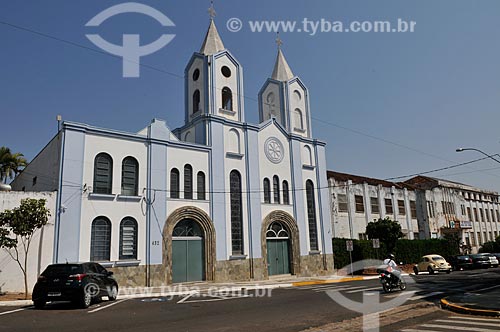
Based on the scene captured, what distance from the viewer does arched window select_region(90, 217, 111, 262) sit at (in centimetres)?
1961

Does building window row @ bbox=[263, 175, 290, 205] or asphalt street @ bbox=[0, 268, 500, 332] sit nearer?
asphalt street @ bbox=[0, 268, 500, 332]

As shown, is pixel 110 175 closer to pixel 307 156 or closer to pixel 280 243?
pixel 280 243

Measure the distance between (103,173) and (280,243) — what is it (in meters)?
13.0

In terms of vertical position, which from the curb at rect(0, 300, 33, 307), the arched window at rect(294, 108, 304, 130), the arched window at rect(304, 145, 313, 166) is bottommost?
the curb at rect(0, 300, 33, 307)

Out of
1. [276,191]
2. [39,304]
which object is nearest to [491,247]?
[276,191]

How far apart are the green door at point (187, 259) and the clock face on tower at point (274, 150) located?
27.1 feet

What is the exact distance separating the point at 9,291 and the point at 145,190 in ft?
25.5

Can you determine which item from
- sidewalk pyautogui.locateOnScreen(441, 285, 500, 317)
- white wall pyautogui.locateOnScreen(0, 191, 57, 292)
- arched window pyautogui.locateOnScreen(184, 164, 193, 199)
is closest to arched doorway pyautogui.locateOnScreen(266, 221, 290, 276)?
arched window pyautogui.locateOnScreen(184, 164, 193, 199)

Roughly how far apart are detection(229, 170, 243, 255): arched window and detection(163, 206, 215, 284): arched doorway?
1876 mm

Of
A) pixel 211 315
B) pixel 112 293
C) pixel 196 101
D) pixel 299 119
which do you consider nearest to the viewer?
pixel 211 315

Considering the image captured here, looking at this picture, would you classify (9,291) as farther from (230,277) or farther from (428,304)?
(428,304)

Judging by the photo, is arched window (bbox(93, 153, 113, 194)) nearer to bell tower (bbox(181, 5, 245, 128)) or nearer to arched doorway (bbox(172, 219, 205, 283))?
arched doorway (bbox(172, 219, 205, 283))

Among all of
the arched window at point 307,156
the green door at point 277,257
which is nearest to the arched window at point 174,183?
the green door at point 277,257

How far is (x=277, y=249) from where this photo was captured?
89.9 ft
